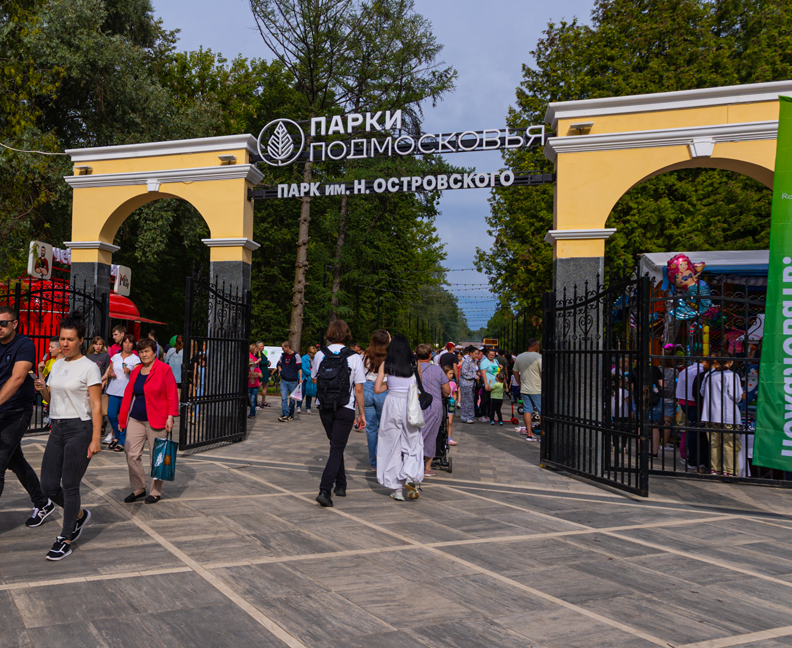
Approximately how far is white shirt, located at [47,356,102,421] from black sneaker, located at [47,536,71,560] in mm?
900

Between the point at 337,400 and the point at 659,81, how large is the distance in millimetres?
17491

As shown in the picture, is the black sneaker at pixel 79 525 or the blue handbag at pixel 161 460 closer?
the black sneaker at pixel 79 525

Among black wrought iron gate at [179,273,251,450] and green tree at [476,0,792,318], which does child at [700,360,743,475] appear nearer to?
black wrought iron gate at [179,273,251,450]

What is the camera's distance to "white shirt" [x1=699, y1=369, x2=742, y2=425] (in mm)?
8133

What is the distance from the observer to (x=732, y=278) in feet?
35.3

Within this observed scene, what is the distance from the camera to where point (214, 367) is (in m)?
10.5

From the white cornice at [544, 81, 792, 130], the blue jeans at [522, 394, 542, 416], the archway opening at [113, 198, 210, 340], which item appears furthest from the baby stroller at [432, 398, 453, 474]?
the archway opening at [113, 198, 210, 340]

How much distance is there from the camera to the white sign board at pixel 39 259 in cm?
1284

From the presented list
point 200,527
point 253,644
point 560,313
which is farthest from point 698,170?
point 253,644

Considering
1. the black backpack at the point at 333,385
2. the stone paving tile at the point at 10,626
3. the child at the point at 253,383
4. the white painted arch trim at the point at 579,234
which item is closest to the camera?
the stone paving tile at the point at 10,626

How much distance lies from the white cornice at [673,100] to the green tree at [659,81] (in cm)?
871

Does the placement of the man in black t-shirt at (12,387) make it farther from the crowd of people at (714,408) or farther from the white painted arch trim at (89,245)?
the white painted arch trim at (89,245)

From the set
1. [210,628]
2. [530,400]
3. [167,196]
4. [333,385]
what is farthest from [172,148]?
[210,628]

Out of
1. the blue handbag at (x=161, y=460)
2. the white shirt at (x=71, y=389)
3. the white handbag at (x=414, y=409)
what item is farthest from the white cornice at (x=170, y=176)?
the white shirt at (x=71, y=389)
